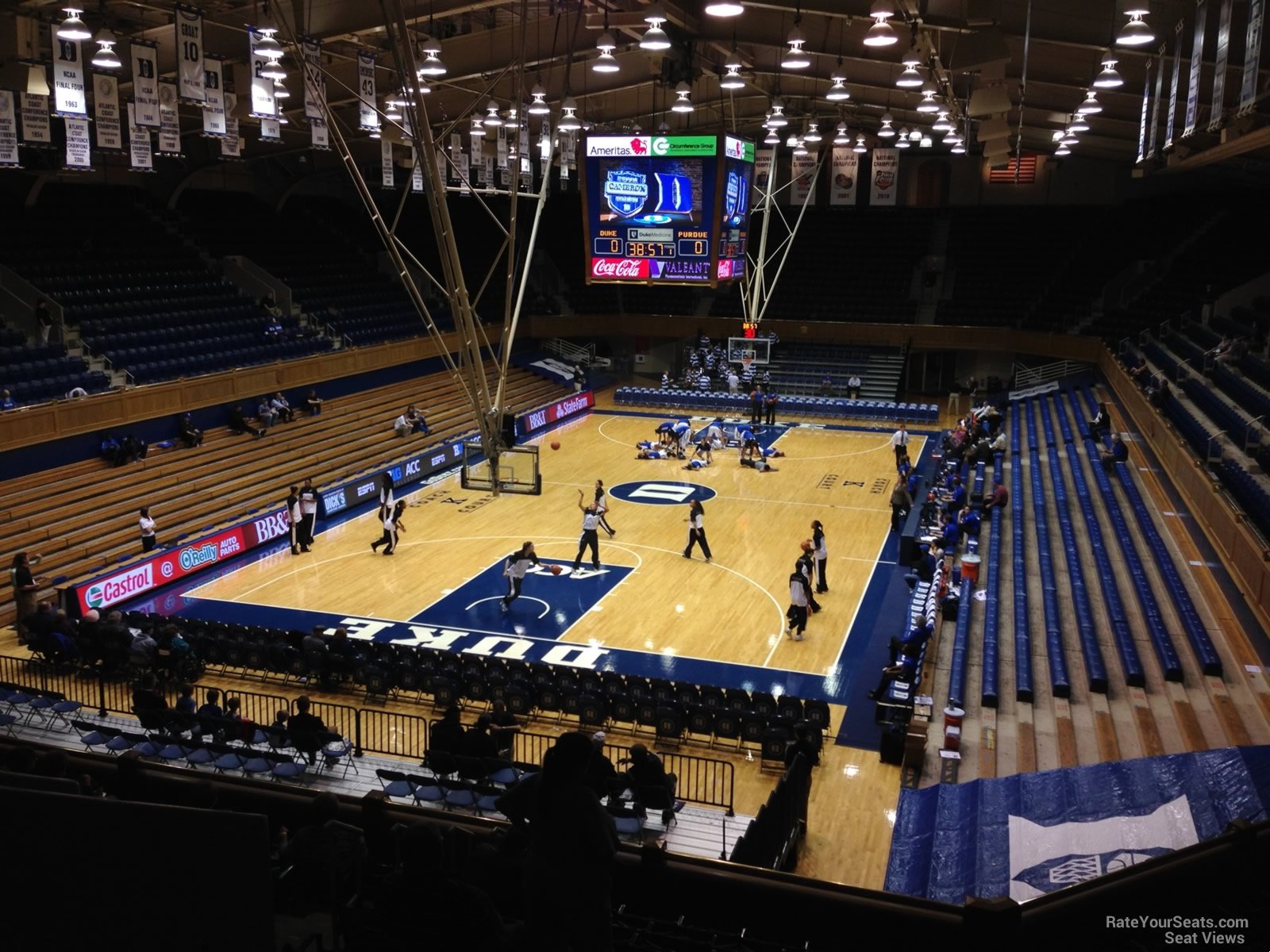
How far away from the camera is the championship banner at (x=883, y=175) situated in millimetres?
40531

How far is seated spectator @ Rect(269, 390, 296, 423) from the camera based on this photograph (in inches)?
1155

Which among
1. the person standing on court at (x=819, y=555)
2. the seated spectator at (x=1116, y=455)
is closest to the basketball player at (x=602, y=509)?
the person standing on court at (x=819, y=555)

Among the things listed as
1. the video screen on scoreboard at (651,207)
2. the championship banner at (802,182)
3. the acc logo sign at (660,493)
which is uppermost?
the championship banner at (802,182)

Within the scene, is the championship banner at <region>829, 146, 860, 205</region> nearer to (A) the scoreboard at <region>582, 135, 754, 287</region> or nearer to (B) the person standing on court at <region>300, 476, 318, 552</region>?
(A) the scoreboard at <region>582, 135, 754, 287</region>

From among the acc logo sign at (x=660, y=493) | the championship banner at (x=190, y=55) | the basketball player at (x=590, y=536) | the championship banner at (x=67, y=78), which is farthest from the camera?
the acc logo sign at (x=660, y=493)

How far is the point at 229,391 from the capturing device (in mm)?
27766

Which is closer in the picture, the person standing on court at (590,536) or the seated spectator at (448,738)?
the seated spectator at (448,738)

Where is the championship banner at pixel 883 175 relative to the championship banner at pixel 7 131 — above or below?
above

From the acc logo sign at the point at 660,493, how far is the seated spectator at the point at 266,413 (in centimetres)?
918

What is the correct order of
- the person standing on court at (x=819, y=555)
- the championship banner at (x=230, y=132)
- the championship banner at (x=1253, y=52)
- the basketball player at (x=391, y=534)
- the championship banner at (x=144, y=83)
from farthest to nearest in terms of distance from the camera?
the basketball player at (x=391, y=534), the championship banner at (x=230, y=132), the person standing on court at (x=819, y=555), the championship banner at (x=144, y=83), the championship banner at (x=1253, y=52)

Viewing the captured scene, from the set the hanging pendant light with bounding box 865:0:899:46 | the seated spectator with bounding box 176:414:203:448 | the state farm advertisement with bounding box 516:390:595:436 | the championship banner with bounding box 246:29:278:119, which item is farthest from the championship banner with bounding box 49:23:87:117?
the state farm advertisement with bounding box 516:390:595:436

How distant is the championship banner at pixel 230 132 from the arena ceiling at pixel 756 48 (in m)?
1.47

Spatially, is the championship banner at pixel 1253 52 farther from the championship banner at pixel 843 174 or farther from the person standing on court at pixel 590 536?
the championship banner at pixel 843 174

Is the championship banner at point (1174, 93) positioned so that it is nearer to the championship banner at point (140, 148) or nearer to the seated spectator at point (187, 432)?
the championship banner at point (140, 148)
